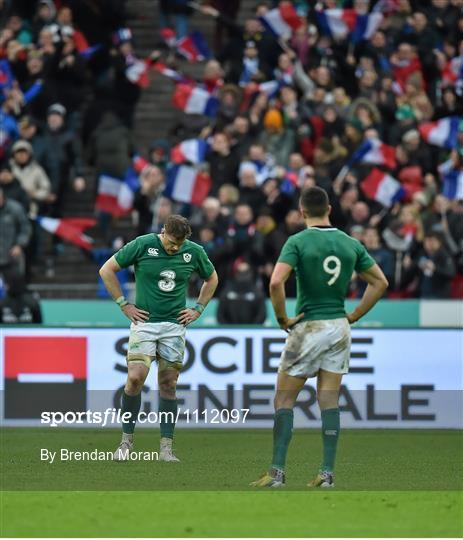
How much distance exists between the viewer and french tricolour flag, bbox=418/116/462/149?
24.1 metres

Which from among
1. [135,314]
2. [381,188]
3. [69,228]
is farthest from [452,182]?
[135,314]

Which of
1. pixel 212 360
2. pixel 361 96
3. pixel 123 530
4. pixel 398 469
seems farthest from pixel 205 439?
pixel 361 96

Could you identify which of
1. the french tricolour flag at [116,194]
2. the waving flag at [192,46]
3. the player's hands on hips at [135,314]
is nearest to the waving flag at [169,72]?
the waving flag at [192,46]

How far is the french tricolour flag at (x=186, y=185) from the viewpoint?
2289 centimetres

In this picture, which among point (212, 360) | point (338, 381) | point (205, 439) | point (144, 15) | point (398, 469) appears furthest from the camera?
point (144, 15)

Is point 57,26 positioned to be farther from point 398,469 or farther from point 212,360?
point 398,469

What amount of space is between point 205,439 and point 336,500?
228 inches

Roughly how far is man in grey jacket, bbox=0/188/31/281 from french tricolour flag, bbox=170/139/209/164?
8.61ft

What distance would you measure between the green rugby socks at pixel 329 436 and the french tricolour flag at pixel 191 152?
39.2ft

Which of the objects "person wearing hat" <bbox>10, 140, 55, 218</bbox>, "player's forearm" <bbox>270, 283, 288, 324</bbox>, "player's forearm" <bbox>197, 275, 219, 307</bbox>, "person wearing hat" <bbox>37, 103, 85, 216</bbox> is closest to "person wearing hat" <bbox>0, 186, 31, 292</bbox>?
"person wearing hat" <bbox>10, 140, 55, 218</bbox>

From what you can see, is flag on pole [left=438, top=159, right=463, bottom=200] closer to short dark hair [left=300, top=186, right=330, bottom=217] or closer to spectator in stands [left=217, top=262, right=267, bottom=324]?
spectator in stands [left=217, top=262, right=267, bottom=324]

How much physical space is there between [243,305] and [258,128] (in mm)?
3733

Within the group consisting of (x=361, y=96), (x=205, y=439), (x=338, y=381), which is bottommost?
(x=205, y=439)

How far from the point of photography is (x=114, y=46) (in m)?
25.5
